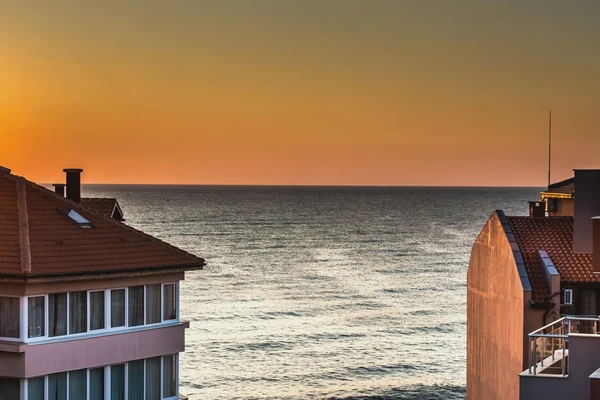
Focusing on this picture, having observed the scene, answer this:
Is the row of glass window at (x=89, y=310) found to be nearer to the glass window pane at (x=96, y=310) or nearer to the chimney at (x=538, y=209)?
the glass window pane at (x=96, y=310)

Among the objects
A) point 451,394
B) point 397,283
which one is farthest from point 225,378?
point 397,283

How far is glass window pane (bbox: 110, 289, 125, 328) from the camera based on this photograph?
3216 cm

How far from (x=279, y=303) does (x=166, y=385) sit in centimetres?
7011

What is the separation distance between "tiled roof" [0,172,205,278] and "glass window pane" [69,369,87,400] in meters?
3.11

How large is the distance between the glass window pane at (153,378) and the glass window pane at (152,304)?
1.29m

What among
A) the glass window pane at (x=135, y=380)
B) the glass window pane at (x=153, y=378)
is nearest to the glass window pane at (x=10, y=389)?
the glass window pane at (x=135, y=380)

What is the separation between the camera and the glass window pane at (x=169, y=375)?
33.5 meters

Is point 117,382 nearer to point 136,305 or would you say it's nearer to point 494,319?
point 136,305

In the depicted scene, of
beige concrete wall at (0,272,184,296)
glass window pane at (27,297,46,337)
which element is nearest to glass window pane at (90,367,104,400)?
glass window pane at (27,297,46,337)

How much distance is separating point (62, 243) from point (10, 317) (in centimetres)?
329

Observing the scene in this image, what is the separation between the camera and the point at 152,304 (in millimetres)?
33312

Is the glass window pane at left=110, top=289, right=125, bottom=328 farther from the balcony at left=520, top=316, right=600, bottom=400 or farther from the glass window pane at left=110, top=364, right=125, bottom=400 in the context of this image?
the balcony at left=520, top=316, right=600, bottom=400

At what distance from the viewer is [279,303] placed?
103 meters

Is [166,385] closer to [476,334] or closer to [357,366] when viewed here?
[476,334]
